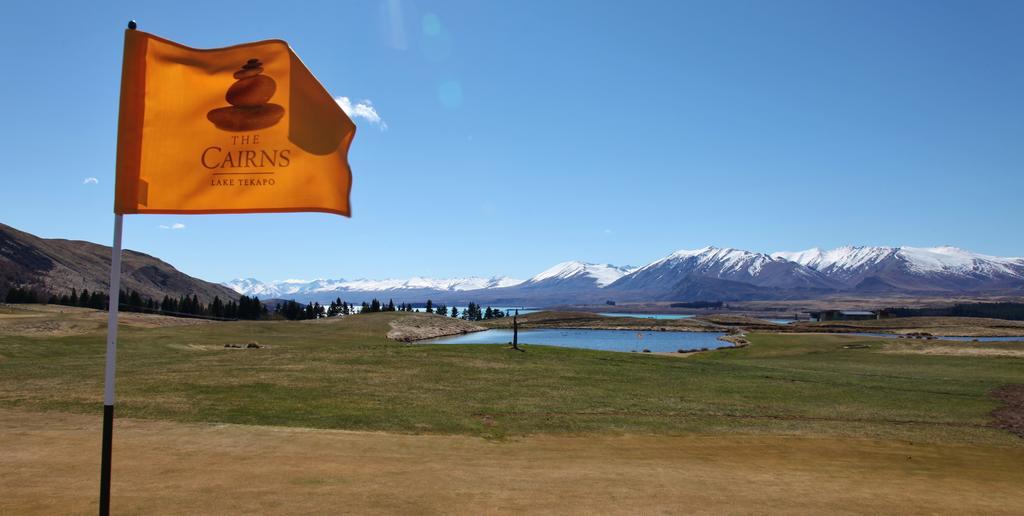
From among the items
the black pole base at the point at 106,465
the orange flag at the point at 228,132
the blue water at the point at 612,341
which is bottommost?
the blue water at the point at 612,341

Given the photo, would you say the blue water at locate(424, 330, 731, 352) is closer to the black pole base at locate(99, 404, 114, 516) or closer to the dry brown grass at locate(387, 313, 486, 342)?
the dry brown grass at locate(387, 313, 486, 342)

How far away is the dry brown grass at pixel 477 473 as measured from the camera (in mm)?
12422

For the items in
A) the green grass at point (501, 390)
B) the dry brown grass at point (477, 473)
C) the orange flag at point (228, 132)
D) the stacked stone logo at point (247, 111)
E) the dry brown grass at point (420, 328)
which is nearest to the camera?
the orange flag at point (228, 132)

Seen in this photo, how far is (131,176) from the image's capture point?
364 inches

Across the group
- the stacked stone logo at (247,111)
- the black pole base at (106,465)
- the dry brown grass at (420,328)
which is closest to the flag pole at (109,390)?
the black pole base at (106,465)

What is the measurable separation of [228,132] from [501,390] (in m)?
23.2

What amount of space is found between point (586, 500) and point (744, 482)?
504cm

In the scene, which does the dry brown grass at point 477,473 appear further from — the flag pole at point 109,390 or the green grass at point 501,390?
the flag pole at point 109,390

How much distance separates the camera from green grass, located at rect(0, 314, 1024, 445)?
75.2ft

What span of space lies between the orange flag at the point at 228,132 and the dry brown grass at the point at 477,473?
6.19 m

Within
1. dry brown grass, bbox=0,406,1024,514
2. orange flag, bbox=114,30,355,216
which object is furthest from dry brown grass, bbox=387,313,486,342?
orange flag, bbox=114,30,355,216

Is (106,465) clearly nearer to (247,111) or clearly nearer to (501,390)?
(247,111)

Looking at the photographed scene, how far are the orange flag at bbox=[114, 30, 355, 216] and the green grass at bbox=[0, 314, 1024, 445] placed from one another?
13720 mm

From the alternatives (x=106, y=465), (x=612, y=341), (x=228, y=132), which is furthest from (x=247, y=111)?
(x=612, y=341)
